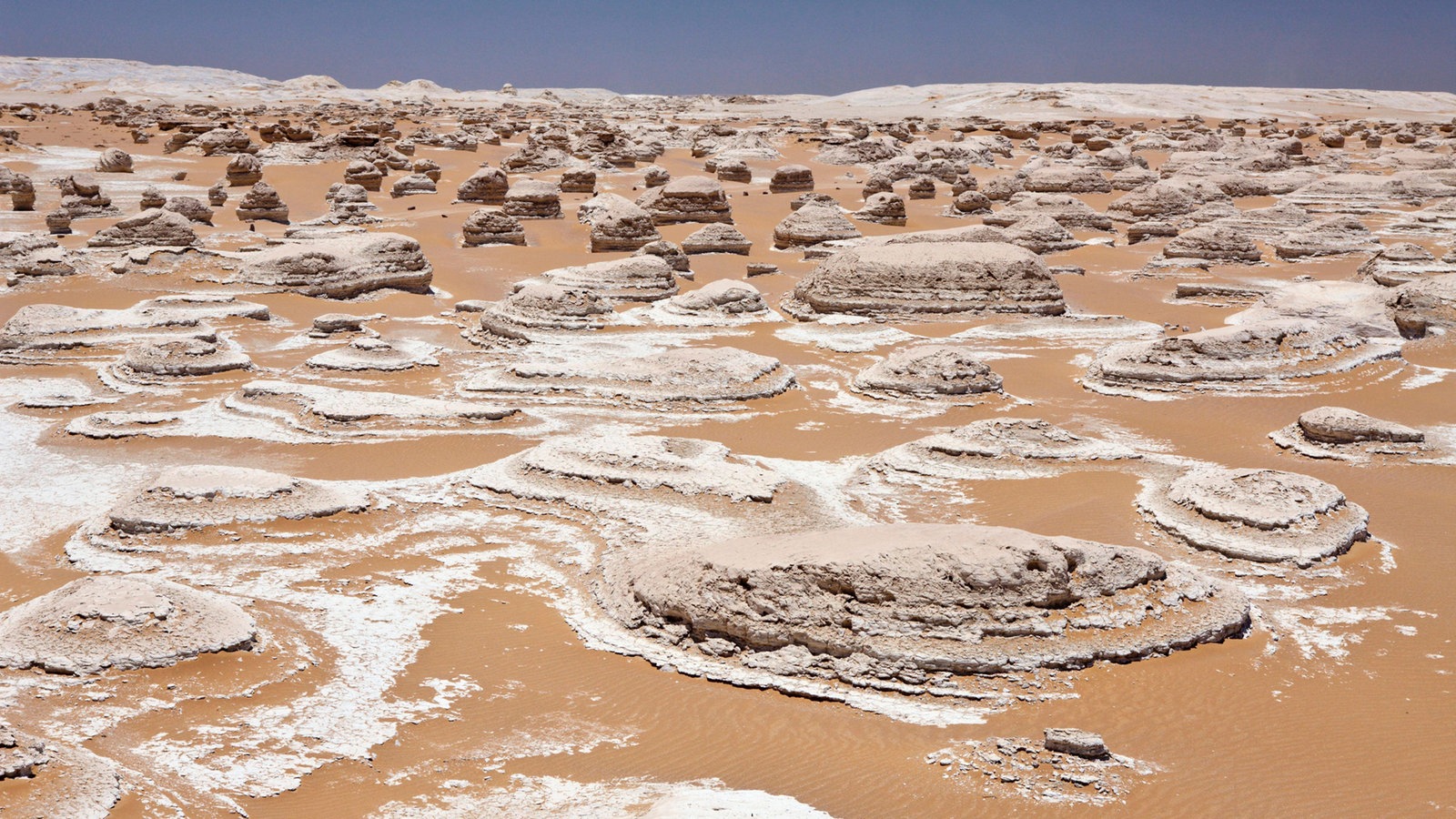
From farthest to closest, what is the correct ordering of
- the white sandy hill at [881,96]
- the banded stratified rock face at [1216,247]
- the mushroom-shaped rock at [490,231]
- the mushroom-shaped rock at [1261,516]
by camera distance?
the white sandy hill at [881,96], the mushroom-shaped rock at [490,231], the banded stratified rock face at [1216,247], the mushroom-shaped rock at [1261,516]

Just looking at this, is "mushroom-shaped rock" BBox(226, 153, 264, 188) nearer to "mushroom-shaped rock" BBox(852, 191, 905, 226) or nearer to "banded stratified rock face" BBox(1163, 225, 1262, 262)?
"mushroom-shaped rock" BBox(852, 191, 905, 226)

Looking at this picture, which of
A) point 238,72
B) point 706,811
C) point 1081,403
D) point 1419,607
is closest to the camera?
point 706,811

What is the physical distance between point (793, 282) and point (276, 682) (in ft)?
48.3

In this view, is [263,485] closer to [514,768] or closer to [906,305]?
[514,768]

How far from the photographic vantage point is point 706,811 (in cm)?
493

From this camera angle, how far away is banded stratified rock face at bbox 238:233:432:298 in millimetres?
18312

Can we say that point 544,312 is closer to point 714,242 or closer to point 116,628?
point 714,242

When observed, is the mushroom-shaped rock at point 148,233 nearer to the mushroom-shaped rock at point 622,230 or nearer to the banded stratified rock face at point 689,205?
the mushroom-shaped rock at point 622,230

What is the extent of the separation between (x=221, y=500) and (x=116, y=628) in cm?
245

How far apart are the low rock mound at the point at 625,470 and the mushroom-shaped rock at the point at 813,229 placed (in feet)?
44.0

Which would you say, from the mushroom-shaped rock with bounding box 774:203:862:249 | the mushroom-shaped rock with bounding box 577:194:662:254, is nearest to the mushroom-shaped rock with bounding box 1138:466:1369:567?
the mushroom-shaped rock with bounding box 577:194:662:254

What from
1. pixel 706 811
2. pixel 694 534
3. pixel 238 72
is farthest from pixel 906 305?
pixel 238 72

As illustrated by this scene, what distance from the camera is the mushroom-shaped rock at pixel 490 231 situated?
76.5 feet

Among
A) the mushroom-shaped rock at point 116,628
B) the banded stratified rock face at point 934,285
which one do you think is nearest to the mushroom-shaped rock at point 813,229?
the banded stratified rock face at point 934,285
